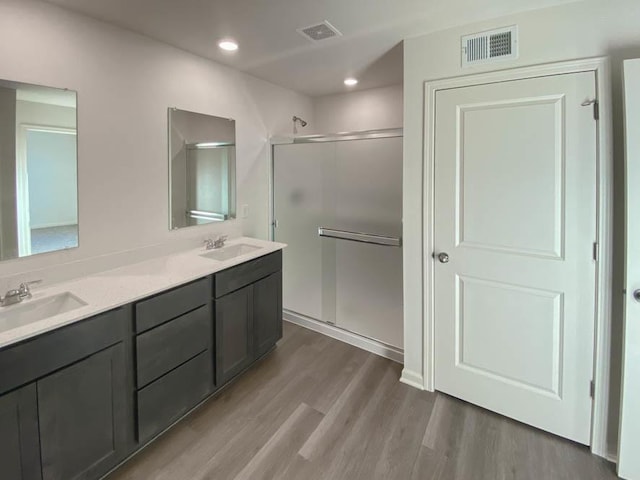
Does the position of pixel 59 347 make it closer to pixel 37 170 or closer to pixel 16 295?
pixel 16 295

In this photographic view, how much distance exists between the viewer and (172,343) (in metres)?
1.94

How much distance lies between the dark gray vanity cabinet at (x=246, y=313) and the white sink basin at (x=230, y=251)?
0.25 m

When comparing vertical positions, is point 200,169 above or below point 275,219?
above

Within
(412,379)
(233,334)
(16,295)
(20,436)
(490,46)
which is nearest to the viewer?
(20,436)

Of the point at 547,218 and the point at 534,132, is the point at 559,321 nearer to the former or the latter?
the point at 547,218

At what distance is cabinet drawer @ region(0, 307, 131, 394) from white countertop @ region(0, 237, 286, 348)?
0.12 feet

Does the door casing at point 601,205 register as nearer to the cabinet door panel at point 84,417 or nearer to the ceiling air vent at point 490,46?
the ceiling air vent at point 490,46

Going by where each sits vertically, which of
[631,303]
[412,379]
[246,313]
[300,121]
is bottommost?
[412,379]

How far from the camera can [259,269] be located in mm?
2578

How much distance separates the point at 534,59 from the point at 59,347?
2.63 metres

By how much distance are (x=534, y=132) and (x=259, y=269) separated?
6.22 ft

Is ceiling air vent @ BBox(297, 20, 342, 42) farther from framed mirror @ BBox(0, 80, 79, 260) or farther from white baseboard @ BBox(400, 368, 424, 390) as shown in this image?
white baseboard @ BBox(400, 368, 424, 390)

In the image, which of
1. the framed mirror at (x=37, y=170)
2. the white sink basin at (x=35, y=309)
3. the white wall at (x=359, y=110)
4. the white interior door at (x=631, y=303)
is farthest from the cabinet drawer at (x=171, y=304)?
the white wall at (x=359, y=110)

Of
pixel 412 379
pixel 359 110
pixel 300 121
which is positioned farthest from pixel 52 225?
pixel 359 110
